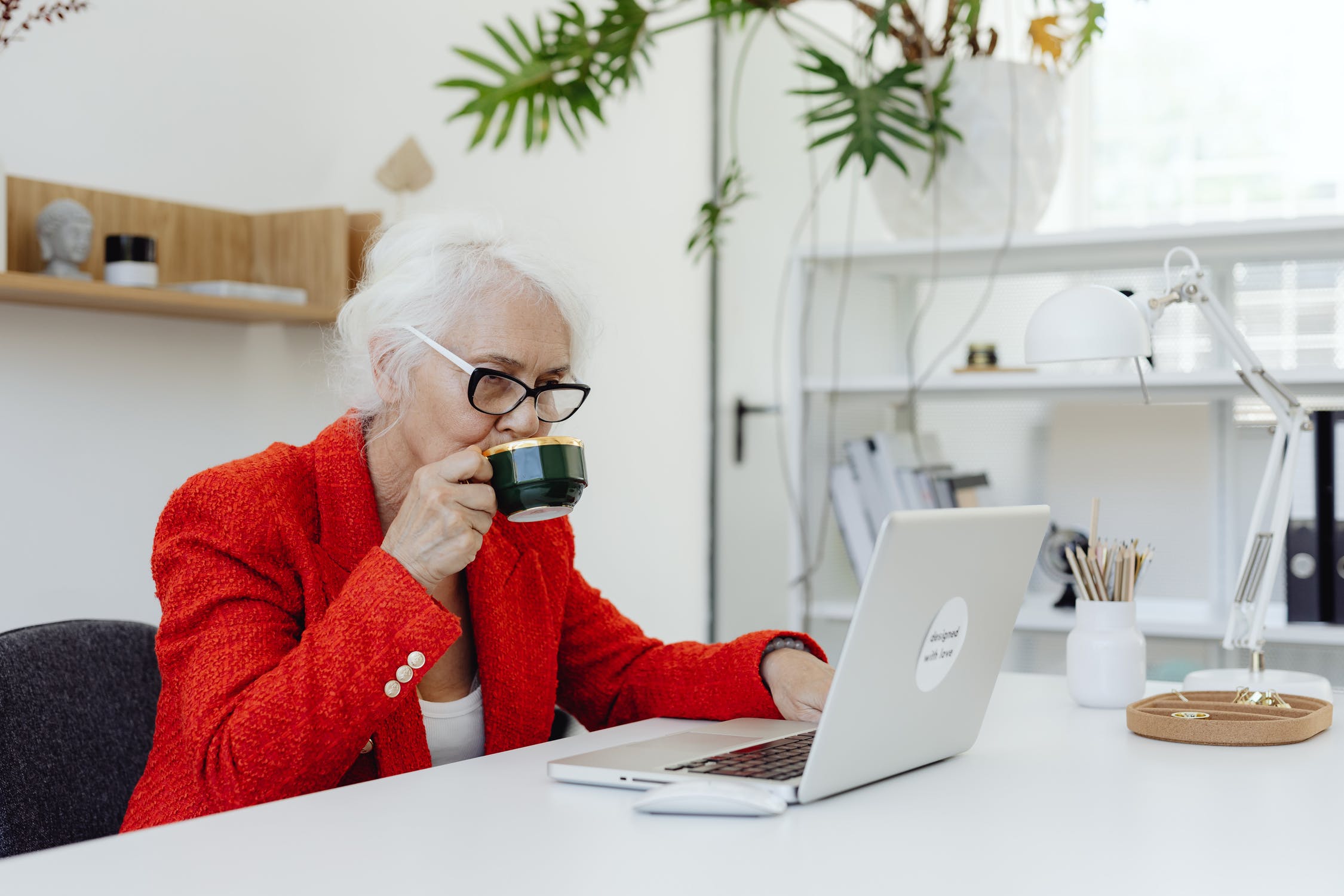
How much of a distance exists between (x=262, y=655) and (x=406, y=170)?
1.44 metres

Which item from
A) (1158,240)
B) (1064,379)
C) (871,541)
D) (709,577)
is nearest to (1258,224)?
(1158,240)

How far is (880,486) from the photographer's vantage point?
2.64 m

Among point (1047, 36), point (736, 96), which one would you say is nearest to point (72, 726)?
point (1047, 36)

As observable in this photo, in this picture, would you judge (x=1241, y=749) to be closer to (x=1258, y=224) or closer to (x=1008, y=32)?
(x=1258, y=224)

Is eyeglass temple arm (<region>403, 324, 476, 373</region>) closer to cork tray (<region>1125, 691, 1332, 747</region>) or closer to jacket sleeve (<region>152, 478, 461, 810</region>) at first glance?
jacket sleeve (<region>152, 478, 461, 810</region>)

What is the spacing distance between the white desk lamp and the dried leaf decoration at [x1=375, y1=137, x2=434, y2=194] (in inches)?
54.6

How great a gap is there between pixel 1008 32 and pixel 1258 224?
6.21 feet

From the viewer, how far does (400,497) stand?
1.45m

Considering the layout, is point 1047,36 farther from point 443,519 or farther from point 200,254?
point 443,519

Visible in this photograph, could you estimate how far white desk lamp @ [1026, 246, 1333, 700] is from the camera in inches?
53.2

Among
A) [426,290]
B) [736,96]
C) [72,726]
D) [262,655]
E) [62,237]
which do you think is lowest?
[72,726]

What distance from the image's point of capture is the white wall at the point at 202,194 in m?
1.94

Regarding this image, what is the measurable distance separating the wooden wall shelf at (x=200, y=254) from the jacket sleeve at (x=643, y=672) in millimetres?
777

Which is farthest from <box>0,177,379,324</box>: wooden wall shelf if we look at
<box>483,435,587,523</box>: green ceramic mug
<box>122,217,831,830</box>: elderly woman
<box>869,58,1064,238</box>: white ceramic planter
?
<box>869,58,1064,238</box>: white ceramic planter
